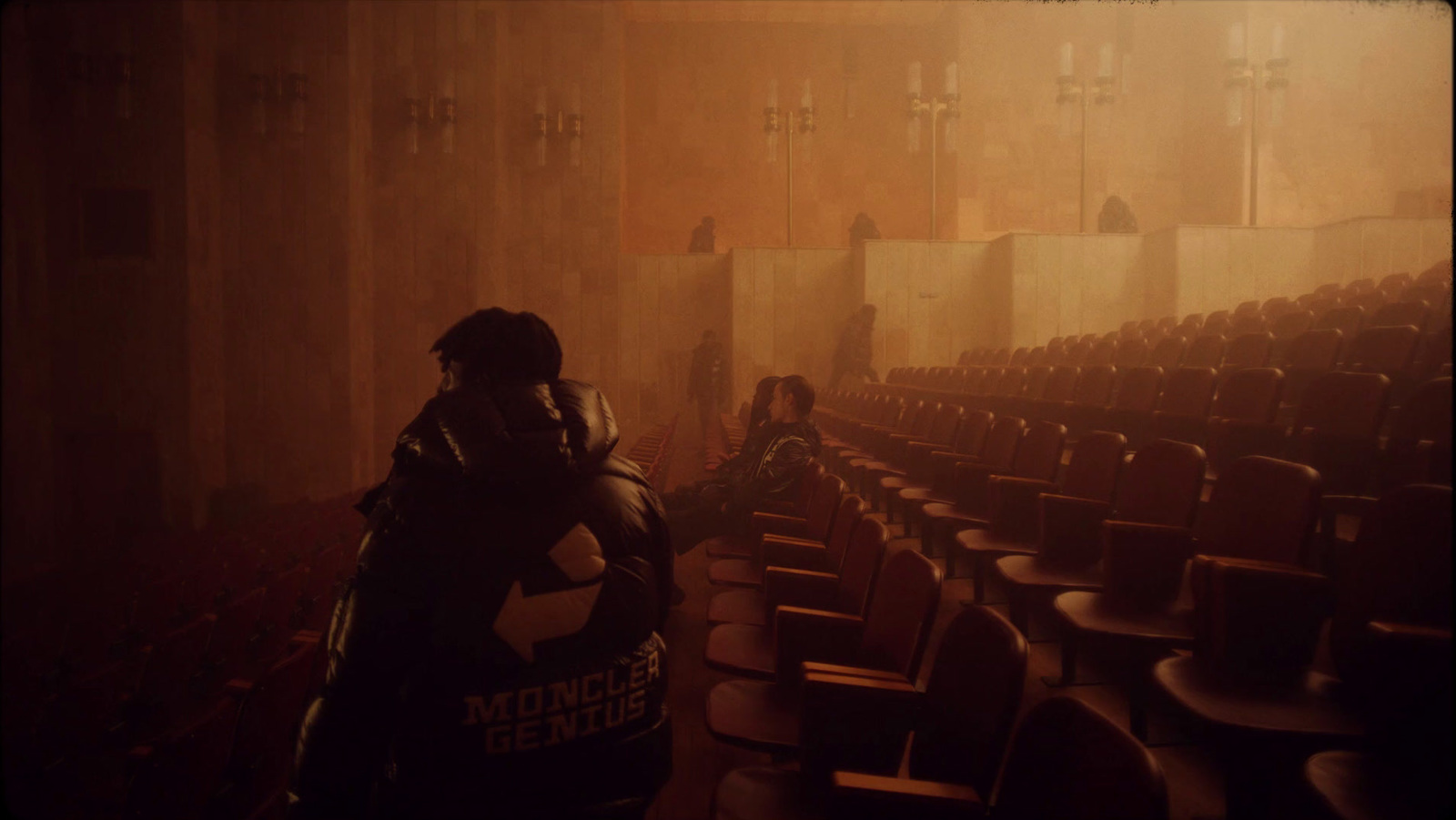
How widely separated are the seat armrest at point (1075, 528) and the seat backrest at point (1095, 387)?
1706 mm

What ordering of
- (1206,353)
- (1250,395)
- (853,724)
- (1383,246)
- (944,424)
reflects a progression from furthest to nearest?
1. (1383,246)
2. (1206,353)
3. (944,424)
4. (1250,395)
5. (853,724)

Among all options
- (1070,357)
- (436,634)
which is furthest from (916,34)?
(436,634)

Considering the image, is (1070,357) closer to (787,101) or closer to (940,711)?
(940,711)

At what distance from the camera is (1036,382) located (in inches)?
192

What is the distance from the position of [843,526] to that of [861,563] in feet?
1.24

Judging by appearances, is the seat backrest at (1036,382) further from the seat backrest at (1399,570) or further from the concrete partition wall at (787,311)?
the concrete partition wall at (787,311)

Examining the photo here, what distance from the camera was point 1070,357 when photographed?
620 centimetres

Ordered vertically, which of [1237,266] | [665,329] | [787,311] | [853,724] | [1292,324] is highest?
[1237,266]

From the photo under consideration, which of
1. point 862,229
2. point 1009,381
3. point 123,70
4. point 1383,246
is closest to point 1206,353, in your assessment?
point 1009,381

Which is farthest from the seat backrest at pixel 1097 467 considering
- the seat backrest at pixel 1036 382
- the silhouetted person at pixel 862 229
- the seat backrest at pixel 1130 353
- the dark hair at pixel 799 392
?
the silhouetted person at pixel 862 229

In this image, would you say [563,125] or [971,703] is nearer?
[971,703]

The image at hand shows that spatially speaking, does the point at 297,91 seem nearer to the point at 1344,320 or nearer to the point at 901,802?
the point at 1344,320

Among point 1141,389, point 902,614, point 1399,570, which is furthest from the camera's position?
point 1141,389

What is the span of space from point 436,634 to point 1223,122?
1385 centimetres
